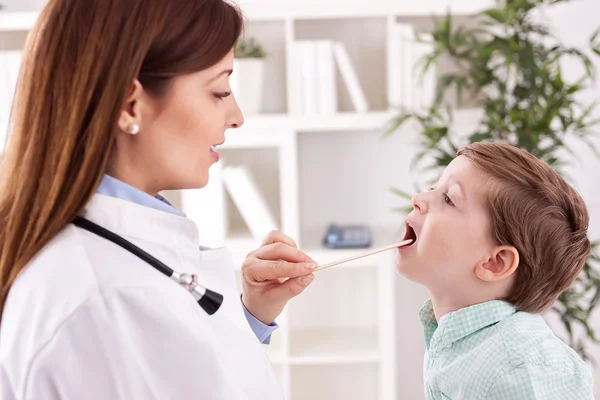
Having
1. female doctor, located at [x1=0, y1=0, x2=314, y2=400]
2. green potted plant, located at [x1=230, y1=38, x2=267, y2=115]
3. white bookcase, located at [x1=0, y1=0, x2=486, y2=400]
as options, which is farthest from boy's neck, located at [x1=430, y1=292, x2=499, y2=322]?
green potted plant, located at [x1=230, y1=38, x2=267, y2=115]

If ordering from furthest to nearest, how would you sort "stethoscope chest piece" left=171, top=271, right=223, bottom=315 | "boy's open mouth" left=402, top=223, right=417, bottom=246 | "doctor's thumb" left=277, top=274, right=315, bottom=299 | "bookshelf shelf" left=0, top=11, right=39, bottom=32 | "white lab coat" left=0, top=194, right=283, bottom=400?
"bookshelf shelf" left=0, top=11, right=39, bottom=32, "boy's open mouth" left=402, top=223, right=417, bottom=246, "doctor's thumb" left=277, top=274, right=315, bottom=299, "stethoscope chest piece" left=171, top=271, right=223, bottom=315, "white lab coat" left=0, top=194, right=283, bottom=400

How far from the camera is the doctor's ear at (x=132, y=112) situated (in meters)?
0.89

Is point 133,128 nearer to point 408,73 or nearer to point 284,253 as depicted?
point 284,253

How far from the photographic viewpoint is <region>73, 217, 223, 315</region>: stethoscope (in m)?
0.88

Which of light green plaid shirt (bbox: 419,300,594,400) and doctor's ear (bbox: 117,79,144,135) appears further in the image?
light green plaid shirt (bbox: 419,300,594,400)

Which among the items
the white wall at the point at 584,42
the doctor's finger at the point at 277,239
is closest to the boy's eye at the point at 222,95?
the doctor's finger at the point at 277,239

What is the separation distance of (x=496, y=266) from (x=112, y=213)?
2.23 feet

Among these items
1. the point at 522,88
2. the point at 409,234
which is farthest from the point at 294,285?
the point at 522,88

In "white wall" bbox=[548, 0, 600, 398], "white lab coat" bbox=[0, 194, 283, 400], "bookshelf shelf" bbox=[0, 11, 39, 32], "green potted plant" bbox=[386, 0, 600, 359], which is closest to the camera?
"white lab coat" bbox=[0, 194, 283, 400]

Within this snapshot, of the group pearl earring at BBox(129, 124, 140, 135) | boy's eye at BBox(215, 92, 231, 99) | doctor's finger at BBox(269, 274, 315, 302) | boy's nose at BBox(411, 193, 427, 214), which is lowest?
doctor's finger at BBox(269, 274, 315, 302)

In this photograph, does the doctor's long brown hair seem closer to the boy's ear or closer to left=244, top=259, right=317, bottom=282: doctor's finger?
left=244, top=259, right=317, bottom=282: doctor's finger

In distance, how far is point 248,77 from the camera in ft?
8.54

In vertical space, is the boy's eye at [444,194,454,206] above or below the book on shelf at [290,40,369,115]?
above

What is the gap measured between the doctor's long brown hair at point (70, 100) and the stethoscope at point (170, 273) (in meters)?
0.03
